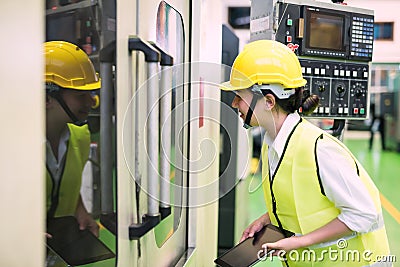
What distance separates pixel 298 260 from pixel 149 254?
59 cm

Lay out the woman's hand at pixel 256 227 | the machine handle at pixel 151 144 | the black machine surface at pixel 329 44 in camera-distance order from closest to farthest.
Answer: the machine handle at pixel 151 144, the woman's hand at pixel 256 227, the black machine surface at pixel 329 44

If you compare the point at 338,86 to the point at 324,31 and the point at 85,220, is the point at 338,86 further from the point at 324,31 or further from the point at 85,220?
the point at 85,220

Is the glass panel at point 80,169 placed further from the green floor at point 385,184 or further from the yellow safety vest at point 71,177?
the green floor at point 385,184

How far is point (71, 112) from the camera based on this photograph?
1256 mm

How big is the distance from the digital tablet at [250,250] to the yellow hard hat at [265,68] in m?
0.57

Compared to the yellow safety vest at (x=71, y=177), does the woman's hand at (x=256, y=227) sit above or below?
below

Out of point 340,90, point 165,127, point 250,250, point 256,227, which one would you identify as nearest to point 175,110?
point 165,127

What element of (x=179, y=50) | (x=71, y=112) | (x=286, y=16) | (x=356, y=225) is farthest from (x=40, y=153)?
(x=286, y=16)

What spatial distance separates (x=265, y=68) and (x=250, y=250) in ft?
2.23

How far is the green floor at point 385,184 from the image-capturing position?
474 centimetres

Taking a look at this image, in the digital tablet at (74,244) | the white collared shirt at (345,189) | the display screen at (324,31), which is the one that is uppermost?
the display screen at (324,31)

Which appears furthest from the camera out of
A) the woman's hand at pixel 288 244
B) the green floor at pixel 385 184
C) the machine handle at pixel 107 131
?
the green floor at pixel 385 184

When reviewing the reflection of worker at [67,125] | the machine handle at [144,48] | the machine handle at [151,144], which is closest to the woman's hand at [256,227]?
the machine handle at [151,144]

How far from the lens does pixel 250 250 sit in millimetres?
1653
